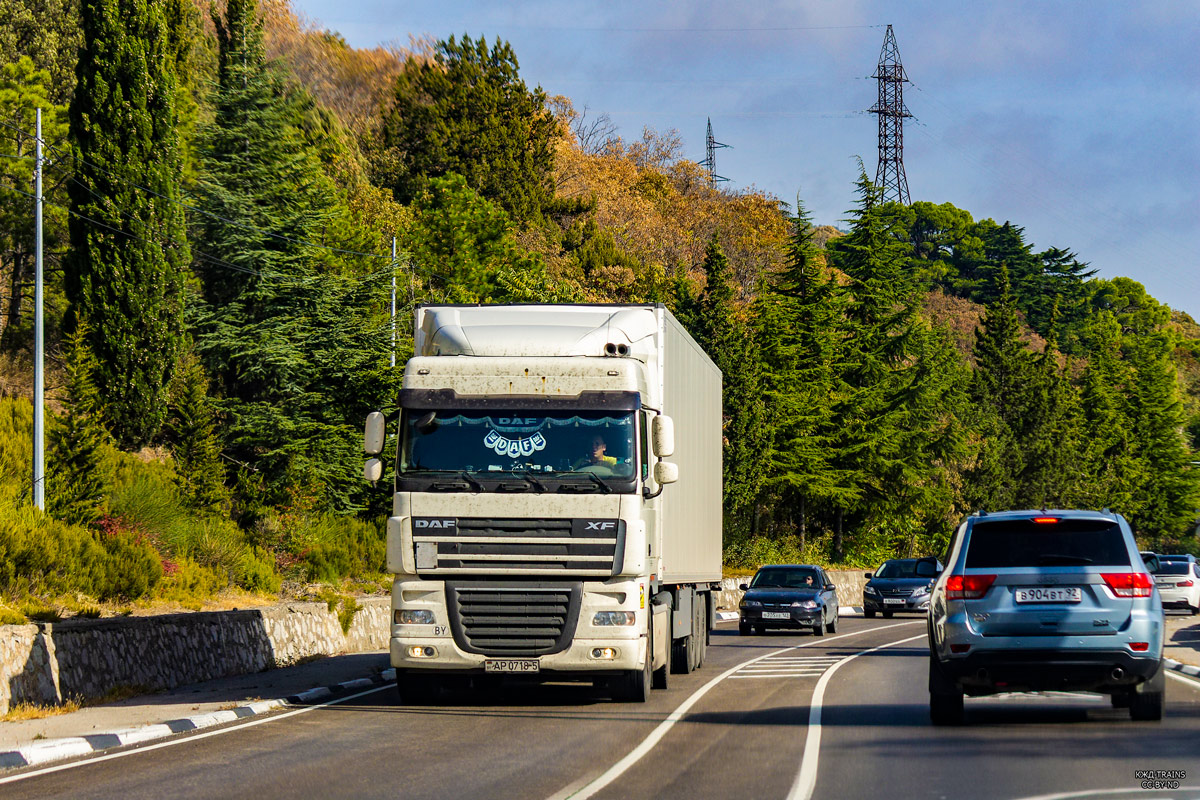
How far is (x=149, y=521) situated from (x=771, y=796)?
17671 millimetres

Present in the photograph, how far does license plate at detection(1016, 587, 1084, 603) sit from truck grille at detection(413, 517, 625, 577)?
4.14 m

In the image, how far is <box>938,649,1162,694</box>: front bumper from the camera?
12.5 meters

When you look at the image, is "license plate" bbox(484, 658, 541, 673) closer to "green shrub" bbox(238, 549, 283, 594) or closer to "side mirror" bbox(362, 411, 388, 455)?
"side mirror" bbox(362, 411, 388, 455)

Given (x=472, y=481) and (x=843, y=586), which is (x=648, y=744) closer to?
(x=472, y=481)

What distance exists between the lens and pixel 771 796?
931 centimetres

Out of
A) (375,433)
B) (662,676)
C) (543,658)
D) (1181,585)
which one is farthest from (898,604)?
(375,433)

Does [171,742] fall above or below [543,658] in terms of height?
below

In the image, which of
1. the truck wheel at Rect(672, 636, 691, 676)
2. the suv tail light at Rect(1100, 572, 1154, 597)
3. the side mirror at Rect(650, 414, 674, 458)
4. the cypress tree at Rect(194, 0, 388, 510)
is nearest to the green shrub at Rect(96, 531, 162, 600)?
the truck wheel at Rect(672, 636, 691, 676)

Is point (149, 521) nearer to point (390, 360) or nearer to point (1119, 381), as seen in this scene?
point (390, 360)

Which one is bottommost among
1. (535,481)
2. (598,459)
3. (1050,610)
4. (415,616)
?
(415,616)

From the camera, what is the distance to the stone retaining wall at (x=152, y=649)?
14328mm

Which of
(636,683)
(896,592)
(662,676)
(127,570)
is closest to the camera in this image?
(636,683)

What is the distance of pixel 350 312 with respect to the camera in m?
37.7

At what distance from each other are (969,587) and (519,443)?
491 centimetres
